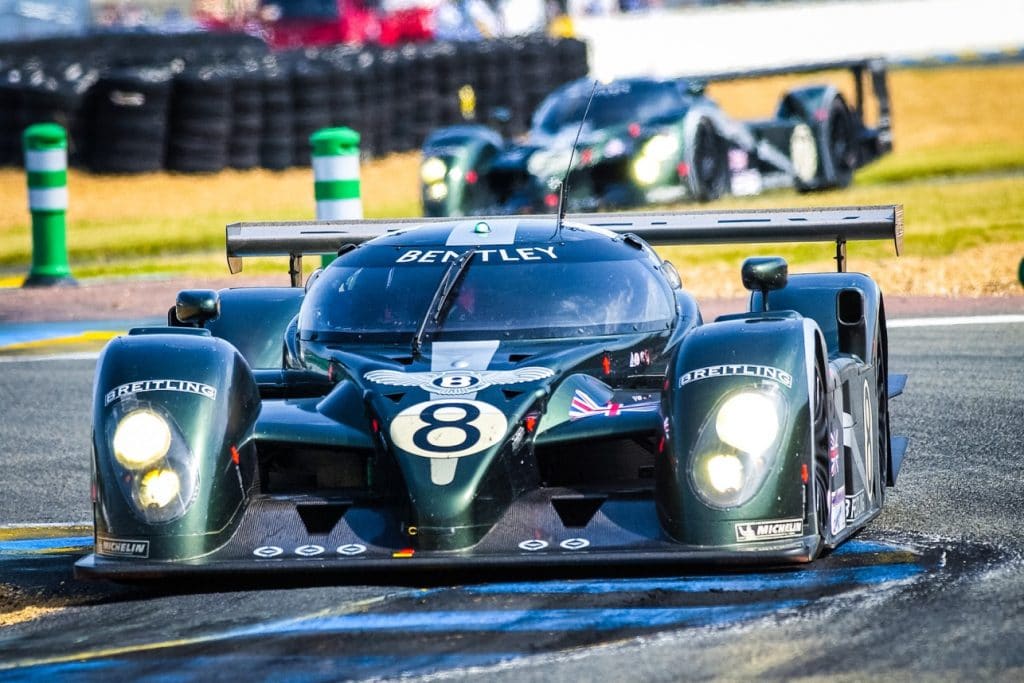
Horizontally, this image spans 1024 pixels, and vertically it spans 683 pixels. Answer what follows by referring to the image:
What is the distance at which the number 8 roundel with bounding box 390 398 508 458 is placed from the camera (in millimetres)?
5910

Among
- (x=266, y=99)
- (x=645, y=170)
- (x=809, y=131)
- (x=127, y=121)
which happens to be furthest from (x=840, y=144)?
(x=127, y=121)

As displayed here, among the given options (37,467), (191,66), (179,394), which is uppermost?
(191,66)

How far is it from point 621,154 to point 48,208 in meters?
5.26

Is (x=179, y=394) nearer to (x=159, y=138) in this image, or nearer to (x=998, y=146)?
(x=159, y=138)

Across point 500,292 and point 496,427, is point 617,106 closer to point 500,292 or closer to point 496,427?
point 500,292

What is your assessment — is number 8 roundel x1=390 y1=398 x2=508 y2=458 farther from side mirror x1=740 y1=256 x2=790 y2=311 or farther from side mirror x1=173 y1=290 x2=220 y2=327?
side mirror x1=173 y1=290 x2=220 y2=327

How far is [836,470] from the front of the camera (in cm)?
621

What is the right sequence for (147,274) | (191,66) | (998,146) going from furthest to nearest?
(998,146) → (191,66) → (147,274)

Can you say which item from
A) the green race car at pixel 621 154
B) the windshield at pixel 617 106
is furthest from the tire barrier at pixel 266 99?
the green race car at pixel 621 154

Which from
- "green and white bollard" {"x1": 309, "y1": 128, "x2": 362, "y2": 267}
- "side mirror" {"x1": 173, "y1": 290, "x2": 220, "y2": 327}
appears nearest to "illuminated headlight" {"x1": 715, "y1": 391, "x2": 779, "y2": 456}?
"side mirror" {"x1": 173, "y1": 290, "x2": 220, "y2": 327}

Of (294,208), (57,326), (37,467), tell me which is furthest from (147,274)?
(37,467)

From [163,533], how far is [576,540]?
1.26m

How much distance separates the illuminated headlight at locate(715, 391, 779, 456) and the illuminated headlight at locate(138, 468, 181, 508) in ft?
5.46

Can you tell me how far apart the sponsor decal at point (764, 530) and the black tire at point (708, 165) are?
13229mm
